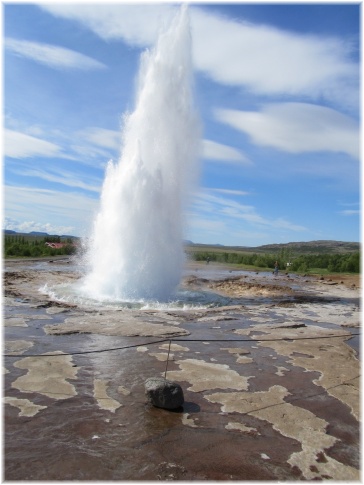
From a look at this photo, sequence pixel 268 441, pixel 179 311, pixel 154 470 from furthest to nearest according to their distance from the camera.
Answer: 1. pixel 179 311
2. pixel 268 441
3. pixel 154 470

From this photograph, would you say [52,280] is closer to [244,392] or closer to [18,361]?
[18,361]

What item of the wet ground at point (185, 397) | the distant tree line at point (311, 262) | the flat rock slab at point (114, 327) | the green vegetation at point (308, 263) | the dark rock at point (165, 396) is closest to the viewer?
the wet ground at point (185, 397)

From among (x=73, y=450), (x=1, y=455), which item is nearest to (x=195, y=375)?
(x=73, y=450)

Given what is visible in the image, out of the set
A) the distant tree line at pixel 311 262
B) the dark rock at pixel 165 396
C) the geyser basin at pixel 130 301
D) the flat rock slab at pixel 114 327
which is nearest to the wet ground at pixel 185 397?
the flat rock slab at pixel 114 327

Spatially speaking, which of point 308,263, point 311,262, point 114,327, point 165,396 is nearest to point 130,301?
point 114,327

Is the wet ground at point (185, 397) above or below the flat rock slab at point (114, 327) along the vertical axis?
below

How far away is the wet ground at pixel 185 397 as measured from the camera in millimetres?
4852

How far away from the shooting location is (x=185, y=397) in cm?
691

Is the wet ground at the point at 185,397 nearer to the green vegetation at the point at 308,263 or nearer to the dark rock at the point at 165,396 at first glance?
the dark rock at the point at 165,396

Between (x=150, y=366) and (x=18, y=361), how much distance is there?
103 inches

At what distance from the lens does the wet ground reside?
4.85m

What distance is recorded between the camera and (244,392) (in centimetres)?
725

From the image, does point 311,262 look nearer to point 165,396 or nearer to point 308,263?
point 308,263

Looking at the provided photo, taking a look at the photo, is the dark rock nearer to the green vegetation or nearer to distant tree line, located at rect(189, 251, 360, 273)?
the green vegetation
